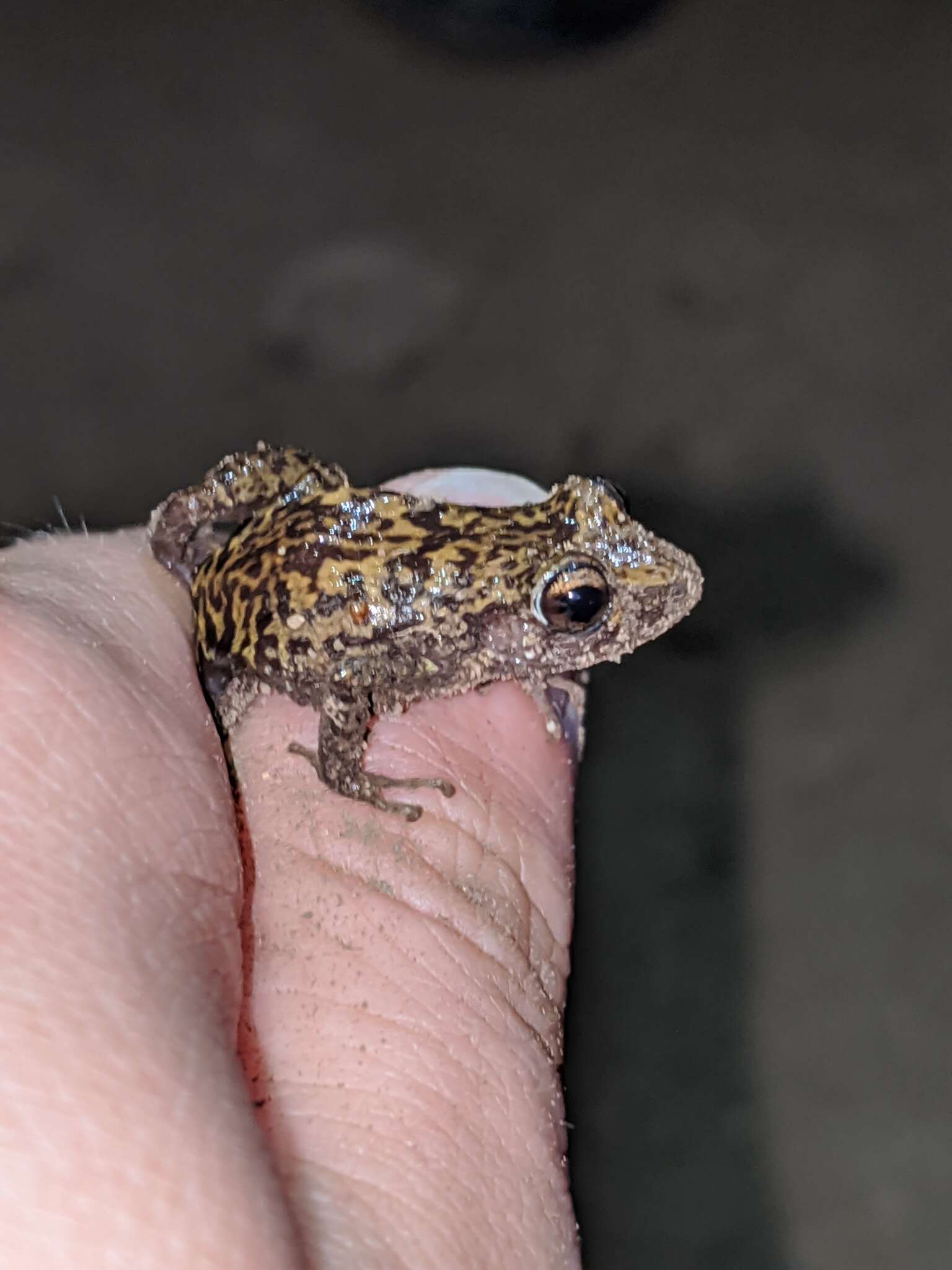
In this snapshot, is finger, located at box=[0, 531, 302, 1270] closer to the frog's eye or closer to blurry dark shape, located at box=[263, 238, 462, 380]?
the frog's eye

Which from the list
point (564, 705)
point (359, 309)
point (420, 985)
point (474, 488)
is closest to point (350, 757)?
point (420, 985)

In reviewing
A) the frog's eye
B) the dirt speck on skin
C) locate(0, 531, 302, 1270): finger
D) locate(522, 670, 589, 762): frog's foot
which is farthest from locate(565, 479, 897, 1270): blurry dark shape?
locate(0, 531, 302, 1270): finger

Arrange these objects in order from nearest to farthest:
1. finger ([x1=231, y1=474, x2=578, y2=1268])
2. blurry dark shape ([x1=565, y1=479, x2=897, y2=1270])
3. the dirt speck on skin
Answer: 1. finger ([x1=231, y1=474, x2=578, y2=1268])
2. the dirt speck on skin
3. blurry dark shape ([x1=565, y1=479, x2=897, y2=1270])

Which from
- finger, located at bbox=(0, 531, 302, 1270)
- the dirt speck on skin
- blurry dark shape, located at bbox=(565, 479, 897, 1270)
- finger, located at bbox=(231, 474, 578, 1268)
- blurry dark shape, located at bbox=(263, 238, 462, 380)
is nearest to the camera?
finger, located at bbox=(0, 531, 302, 1270)

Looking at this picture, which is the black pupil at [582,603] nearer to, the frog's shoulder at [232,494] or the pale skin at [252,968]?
the pale skin at [252,968]

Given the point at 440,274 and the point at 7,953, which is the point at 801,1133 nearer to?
the point at 7,953

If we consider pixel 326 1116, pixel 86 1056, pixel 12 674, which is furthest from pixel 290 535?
pixel 86 1056

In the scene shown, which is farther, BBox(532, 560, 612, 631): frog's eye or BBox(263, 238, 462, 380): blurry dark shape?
BBox(263, 238, 462, 380): blurry dark shape
